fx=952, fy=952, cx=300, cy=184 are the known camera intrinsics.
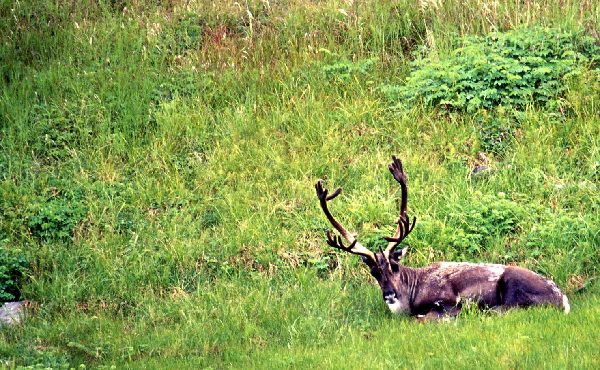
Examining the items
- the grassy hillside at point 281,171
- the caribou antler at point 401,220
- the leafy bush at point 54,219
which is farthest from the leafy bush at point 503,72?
the leafy bush at point 54,219

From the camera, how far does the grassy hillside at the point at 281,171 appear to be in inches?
397

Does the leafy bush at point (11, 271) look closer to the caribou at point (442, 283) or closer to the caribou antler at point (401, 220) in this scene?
the caribou at point (442, 283)

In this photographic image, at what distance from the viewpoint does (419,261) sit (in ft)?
38.1

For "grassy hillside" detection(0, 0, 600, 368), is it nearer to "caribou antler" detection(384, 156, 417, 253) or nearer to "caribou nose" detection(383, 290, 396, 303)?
"caribou nose" detection(383, 290, 396, 303)

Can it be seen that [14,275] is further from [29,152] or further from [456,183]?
[456,183]

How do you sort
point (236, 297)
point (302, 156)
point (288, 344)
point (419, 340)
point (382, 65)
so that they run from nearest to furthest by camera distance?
1. point (419, 340)
2. point (288, 344)
3. point (236, 297)
4. point (302, 156)
5. point (382, 65)

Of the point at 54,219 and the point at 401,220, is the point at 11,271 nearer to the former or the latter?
the point at 54,219

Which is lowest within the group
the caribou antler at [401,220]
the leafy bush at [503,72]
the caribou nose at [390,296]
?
the caribou nose at [390,296]

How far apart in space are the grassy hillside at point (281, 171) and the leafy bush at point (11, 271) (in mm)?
44

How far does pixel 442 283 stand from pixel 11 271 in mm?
5519

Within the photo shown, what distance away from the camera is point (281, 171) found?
13797 mm

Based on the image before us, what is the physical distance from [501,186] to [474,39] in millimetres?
3241

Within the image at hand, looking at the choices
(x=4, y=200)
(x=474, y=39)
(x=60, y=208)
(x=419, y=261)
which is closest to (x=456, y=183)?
(x=419, y=261)

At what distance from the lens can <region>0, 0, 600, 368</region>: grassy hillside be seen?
33.1ft
